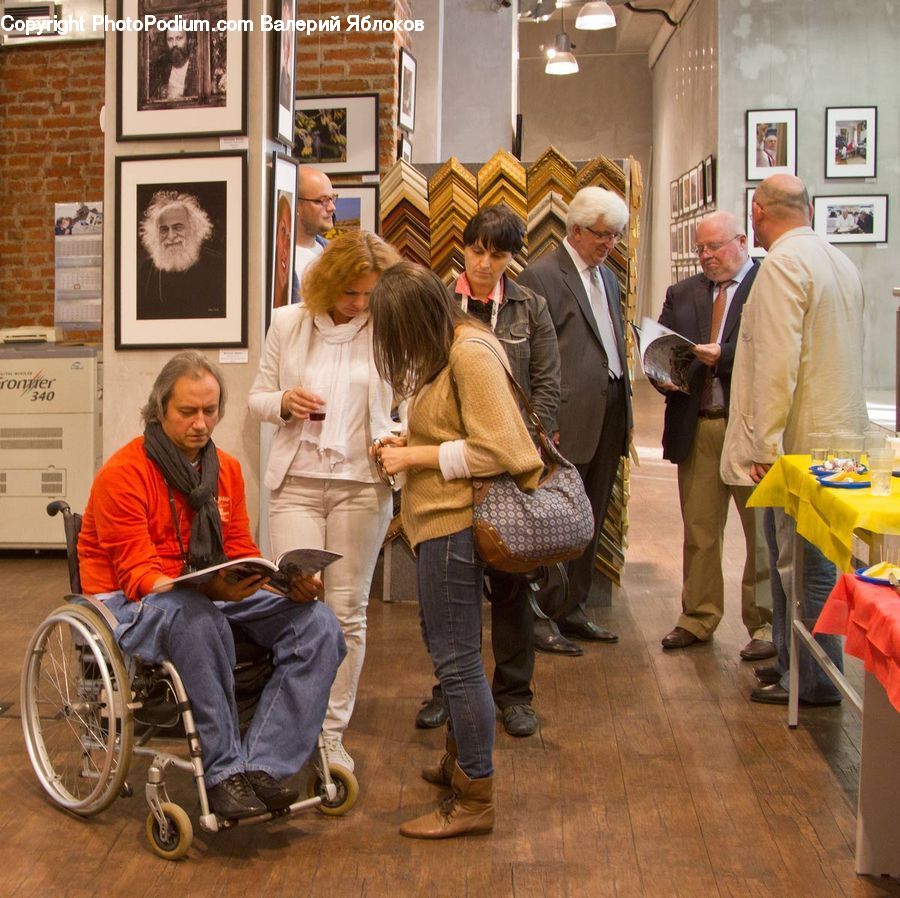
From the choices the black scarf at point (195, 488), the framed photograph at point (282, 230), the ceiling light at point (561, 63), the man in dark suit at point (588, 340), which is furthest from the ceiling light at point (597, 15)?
the black scarf at point (195, 488)

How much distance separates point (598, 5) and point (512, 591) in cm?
1029

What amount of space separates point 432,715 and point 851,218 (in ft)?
29.4

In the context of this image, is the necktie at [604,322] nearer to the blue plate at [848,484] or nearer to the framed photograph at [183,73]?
the framed photograph at [183,73]

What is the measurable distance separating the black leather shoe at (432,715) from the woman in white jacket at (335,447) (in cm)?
47

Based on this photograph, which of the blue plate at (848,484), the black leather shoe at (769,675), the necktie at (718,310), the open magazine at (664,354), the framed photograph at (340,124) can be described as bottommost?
the black leather shoe at (769,675)

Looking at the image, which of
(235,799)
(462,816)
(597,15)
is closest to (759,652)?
(462,816)

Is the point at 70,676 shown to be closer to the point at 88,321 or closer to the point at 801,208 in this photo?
the point at 801,208

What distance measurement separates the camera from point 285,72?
15.2ft

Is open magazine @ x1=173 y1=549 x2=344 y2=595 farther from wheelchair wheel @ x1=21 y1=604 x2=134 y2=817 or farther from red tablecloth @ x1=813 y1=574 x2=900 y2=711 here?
red tablecloth @ x1=813 y1=574 x2=900 y2=711

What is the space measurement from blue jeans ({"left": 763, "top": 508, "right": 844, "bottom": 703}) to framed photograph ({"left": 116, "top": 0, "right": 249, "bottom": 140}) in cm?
226

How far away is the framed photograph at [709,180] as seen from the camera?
40.9 ft

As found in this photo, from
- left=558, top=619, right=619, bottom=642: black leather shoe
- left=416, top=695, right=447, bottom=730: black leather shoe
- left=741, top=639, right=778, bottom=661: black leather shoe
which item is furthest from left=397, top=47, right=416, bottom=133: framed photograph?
left=416, top=695, right=447, bottom=730: black leather shoe

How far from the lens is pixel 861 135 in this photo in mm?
11594

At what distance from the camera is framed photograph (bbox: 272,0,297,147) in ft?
14.9
